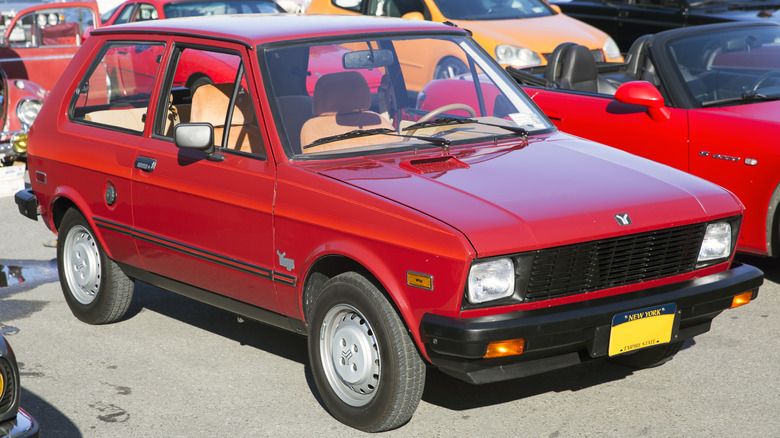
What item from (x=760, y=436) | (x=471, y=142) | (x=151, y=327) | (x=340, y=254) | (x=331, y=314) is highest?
(x=471, y=142)

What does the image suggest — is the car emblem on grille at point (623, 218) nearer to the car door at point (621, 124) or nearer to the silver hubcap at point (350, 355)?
the silver hubcap at point (350, 355)

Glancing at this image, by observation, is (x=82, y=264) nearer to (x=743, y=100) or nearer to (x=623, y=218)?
(x=623, y=218)

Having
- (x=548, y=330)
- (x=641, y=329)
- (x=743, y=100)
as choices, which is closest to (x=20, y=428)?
(x=548, y=330)

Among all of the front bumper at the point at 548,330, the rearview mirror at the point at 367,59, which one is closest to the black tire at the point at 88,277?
the rearview mirror at the point at 367,59

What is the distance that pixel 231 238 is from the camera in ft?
15.3

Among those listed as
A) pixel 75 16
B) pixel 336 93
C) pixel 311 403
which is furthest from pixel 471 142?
pixel 75 16

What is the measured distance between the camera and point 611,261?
3.97 metres

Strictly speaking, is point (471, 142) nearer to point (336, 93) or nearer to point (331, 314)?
point (336, 93)

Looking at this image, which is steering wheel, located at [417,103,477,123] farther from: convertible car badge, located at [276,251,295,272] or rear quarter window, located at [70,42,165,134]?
rear quarter window, located at [70,42,165,134]

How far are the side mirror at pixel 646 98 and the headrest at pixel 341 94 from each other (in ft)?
7.10

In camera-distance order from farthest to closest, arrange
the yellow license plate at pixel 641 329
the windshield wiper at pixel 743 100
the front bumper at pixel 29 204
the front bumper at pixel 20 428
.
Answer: the windshield wiper at pixel 743 100
the front bumper at pixel 29 204
the yellow license plate at pixel 641 329
the front bumper at pixel 20 428

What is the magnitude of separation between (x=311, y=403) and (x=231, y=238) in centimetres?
85

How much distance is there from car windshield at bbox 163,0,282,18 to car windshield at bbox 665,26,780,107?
6.72 meters

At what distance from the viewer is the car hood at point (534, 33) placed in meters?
11.8
